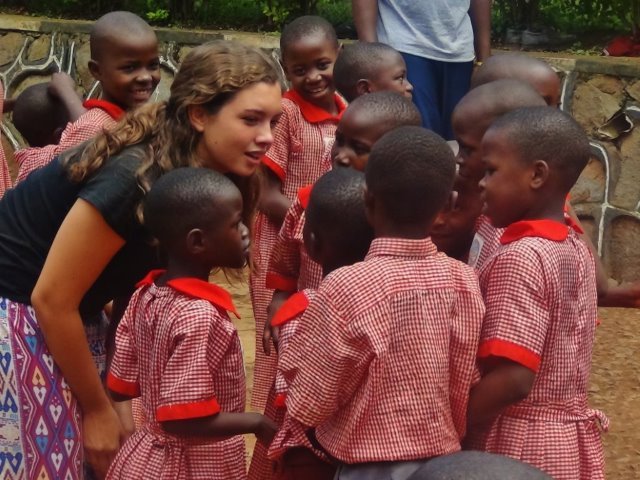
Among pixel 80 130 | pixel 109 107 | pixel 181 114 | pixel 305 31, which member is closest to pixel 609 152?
pixel 305 31

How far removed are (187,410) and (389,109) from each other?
1.15 meters

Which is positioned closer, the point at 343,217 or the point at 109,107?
the point at 343,217

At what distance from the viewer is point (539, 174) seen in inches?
116

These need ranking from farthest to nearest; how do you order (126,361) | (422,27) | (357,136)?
(422,27)
(357,136)
(126,361)

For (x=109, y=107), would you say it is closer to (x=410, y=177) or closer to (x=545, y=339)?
(x=410, y=177)

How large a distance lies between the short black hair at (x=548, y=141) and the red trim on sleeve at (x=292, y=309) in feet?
2.06

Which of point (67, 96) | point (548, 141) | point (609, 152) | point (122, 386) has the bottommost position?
point (609, 152)

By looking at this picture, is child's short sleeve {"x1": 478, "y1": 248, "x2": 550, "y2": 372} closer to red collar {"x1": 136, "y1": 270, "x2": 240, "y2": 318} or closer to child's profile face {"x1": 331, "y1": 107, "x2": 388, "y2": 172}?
red collar {"x1": 136, "y1": 270, "x2": 240, "y2": 318}

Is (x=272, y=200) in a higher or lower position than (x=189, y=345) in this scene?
lower

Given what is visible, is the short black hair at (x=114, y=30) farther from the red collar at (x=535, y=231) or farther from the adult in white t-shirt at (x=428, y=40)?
the red collar at (x=535, y=231)

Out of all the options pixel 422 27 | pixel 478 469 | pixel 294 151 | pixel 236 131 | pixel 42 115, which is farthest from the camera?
pixel 422 27

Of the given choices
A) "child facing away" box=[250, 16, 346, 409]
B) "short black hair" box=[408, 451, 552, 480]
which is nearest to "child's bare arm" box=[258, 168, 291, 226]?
"child facing away" box=[250, 16, 346, 409]

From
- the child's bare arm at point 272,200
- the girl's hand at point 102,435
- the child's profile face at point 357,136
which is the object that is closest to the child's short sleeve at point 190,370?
the girl's hand at point 102,435

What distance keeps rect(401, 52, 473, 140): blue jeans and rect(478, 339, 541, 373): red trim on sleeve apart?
2849 mm
